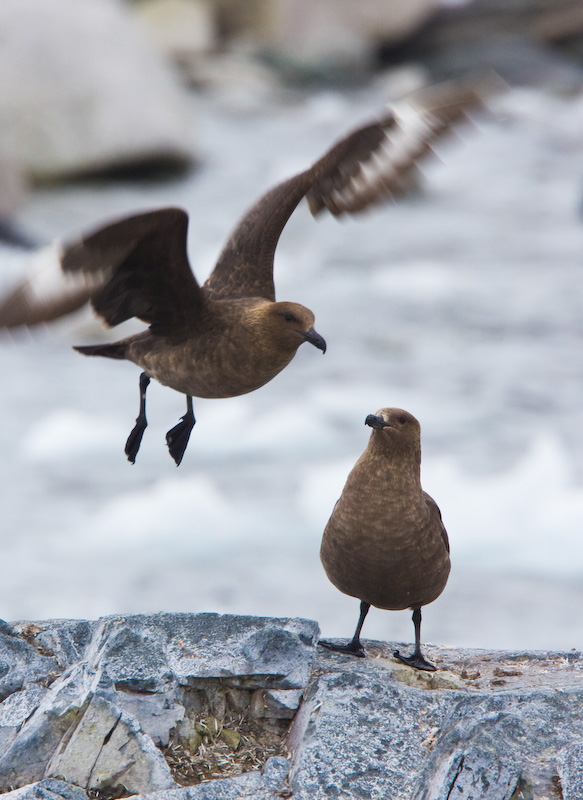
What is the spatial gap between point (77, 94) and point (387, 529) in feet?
54.8

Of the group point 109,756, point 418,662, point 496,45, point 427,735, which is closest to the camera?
point 109,756

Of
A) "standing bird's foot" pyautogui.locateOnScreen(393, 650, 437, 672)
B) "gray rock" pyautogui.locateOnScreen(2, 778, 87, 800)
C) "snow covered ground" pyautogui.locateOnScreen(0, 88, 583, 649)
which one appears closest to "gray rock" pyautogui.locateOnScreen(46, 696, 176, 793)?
"gray rock" pyautogui.locateOnScreen(2, 778, 87, 800)

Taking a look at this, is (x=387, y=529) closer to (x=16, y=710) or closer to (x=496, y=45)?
(x=16, y=710)

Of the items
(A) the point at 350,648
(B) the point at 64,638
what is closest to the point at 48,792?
(B) the point at 64,638

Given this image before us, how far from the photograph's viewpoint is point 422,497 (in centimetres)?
502

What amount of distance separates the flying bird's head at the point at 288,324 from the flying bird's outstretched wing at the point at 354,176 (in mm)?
654

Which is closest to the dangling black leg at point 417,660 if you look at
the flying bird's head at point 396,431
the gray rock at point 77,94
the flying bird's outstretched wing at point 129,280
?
the flying bird's head at point 396,431

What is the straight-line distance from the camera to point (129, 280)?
16.4ft

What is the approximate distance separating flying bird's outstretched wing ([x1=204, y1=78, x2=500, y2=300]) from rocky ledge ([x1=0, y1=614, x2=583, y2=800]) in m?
1.79

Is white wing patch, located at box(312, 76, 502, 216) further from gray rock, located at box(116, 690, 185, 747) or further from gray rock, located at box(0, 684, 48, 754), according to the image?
gray rock, located at box(0, 684, 48, 754)

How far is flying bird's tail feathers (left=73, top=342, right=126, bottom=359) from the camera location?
18.7ft

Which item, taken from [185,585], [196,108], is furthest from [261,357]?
[196,108]

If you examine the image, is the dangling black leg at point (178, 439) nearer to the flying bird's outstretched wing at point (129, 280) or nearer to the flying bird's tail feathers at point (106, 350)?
the flying bird's tail feathers at point (106, 350)

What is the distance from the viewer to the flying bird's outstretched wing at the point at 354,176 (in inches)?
216
